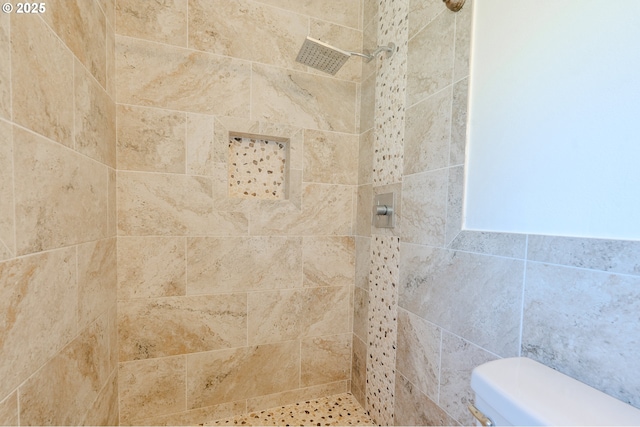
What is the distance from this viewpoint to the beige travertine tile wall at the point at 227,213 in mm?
1273

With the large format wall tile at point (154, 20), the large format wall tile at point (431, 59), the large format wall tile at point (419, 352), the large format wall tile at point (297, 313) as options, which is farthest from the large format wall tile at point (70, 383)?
the large format wall tile at point (431, 59)

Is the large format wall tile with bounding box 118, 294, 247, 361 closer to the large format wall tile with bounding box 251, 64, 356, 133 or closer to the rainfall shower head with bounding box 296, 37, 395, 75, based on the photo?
the large format wall tile with bounding box 251, 64, 356, 133

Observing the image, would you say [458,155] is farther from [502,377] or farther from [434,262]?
[502,377]

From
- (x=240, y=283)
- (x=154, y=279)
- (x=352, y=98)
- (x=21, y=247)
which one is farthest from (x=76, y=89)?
(x=352, y=98)

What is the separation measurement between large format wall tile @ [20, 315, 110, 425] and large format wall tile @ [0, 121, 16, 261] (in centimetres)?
35

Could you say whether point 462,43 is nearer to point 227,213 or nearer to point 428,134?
point 428,134

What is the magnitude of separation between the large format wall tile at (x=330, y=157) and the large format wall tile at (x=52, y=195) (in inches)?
38.3

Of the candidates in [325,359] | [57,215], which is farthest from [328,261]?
[57,215]

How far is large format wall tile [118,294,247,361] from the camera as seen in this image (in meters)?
1.28

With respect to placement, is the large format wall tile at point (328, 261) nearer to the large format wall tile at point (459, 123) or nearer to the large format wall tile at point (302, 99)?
the large format wall tile at point (302, 99)

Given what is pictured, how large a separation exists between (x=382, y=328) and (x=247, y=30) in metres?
1.74

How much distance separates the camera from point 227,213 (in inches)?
55.2

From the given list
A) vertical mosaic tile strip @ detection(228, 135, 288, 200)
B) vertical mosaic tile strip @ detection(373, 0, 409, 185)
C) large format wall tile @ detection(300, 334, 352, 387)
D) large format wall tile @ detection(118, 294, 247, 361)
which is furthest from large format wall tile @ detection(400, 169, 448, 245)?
large format wall tile @ detection(118, 294, 247, 361)

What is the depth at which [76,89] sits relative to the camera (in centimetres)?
89
